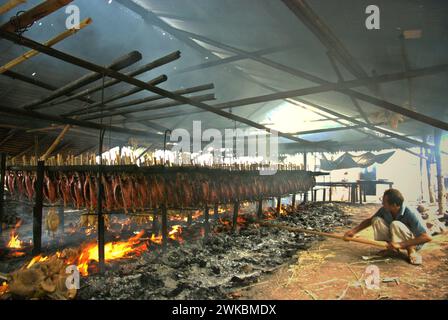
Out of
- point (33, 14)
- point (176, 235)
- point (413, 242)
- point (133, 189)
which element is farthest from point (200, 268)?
point (33, 14)

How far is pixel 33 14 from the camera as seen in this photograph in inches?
99.9

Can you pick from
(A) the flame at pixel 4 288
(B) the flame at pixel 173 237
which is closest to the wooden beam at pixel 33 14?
(A) the flame at pixel 4 288

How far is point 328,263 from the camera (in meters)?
5.56

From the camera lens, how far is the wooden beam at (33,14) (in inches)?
92.5

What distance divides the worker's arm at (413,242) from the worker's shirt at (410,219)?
0.06m

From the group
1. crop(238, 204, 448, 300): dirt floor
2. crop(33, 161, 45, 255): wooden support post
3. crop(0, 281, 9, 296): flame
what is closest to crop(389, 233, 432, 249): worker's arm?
crop(238, 204, 448, 300): dirt floor

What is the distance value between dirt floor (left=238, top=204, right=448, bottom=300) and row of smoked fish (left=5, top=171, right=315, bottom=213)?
8.15 feet

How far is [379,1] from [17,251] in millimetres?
8708

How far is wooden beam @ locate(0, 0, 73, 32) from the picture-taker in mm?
2350

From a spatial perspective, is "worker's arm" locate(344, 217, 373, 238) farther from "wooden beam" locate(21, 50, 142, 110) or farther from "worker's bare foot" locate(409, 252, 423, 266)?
"wooden beam" locate(21, 50, 142, 110)

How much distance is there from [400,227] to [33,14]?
690cm
